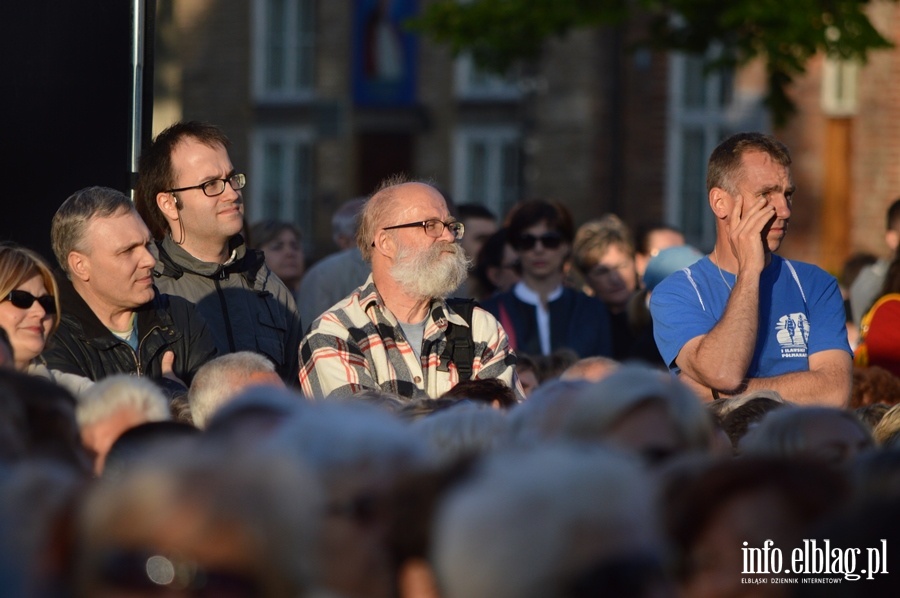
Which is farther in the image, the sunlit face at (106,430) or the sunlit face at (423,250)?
the sunlit face at (423,250)

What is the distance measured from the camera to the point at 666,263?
332 inches

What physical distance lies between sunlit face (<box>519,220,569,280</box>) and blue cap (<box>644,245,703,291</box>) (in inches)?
23.4

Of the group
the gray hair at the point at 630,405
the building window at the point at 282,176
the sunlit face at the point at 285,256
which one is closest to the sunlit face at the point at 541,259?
the sunlit face at the point at 285,256

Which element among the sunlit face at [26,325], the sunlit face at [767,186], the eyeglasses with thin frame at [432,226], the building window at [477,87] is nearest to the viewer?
the sunlit face at [26,325]

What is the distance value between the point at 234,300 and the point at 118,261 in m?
0.81

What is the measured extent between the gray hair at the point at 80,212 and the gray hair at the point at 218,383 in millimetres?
1180

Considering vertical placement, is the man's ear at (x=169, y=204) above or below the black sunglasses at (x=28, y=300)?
above

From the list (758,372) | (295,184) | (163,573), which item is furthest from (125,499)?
(295,184)

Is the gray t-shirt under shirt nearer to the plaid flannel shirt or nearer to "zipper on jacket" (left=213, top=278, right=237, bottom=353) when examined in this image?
the plaid flannel shirt

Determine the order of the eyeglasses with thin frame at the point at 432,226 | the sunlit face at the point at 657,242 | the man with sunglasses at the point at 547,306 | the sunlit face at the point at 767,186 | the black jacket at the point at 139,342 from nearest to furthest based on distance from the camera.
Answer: the black jacket at the point at 139,342 < the sunlit face at the point at 767,186 < the eyeglasses with thin frame at the point at 432,226 < the man with sunglasses at the point at 547,306 < the sunlit face at the point at 657,242

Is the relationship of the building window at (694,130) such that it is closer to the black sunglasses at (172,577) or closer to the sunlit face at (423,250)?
the sunlit face at (423,250)

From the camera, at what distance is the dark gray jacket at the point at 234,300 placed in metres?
5.82

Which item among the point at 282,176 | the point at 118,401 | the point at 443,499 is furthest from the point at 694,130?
the point at 443,499

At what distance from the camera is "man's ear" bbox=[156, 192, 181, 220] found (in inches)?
232
